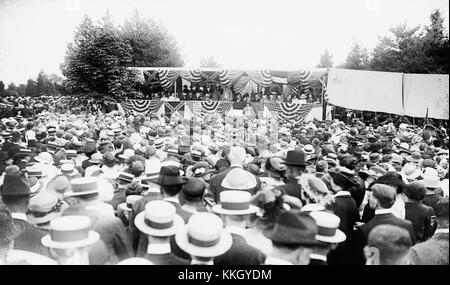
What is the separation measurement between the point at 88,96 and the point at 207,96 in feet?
19.4

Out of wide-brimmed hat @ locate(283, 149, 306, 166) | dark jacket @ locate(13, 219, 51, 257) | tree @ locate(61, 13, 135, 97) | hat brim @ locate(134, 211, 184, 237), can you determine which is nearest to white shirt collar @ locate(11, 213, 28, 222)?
dark jacket @ locate(13, 219, 51, 257)

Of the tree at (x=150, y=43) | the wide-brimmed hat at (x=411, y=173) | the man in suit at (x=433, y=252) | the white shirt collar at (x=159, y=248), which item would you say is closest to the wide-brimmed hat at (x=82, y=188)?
the white shirt collar at (x=159, y=248)

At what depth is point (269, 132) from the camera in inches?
418

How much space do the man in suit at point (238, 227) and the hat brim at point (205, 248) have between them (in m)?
0.10

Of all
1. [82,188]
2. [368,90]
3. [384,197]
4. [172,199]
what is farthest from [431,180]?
[368,90]

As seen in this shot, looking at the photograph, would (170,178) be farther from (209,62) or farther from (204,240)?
(209,62)

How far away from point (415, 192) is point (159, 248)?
2.41 m

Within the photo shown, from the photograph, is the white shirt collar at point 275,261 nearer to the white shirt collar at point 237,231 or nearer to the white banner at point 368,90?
the white shirt collar at point 237,231

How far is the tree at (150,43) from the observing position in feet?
69.9

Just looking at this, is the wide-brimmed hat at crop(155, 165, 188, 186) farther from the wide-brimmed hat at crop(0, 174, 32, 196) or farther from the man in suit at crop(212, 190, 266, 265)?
the wide-brimmed hat at crop(0, 174, 32, 196)

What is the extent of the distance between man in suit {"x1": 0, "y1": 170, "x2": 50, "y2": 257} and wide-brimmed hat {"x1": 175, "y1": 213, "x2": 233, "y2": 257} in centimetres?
120

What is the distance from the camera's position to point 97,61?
16672 mm

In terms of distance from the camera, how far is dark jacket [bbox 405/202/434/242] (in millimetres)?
3387
